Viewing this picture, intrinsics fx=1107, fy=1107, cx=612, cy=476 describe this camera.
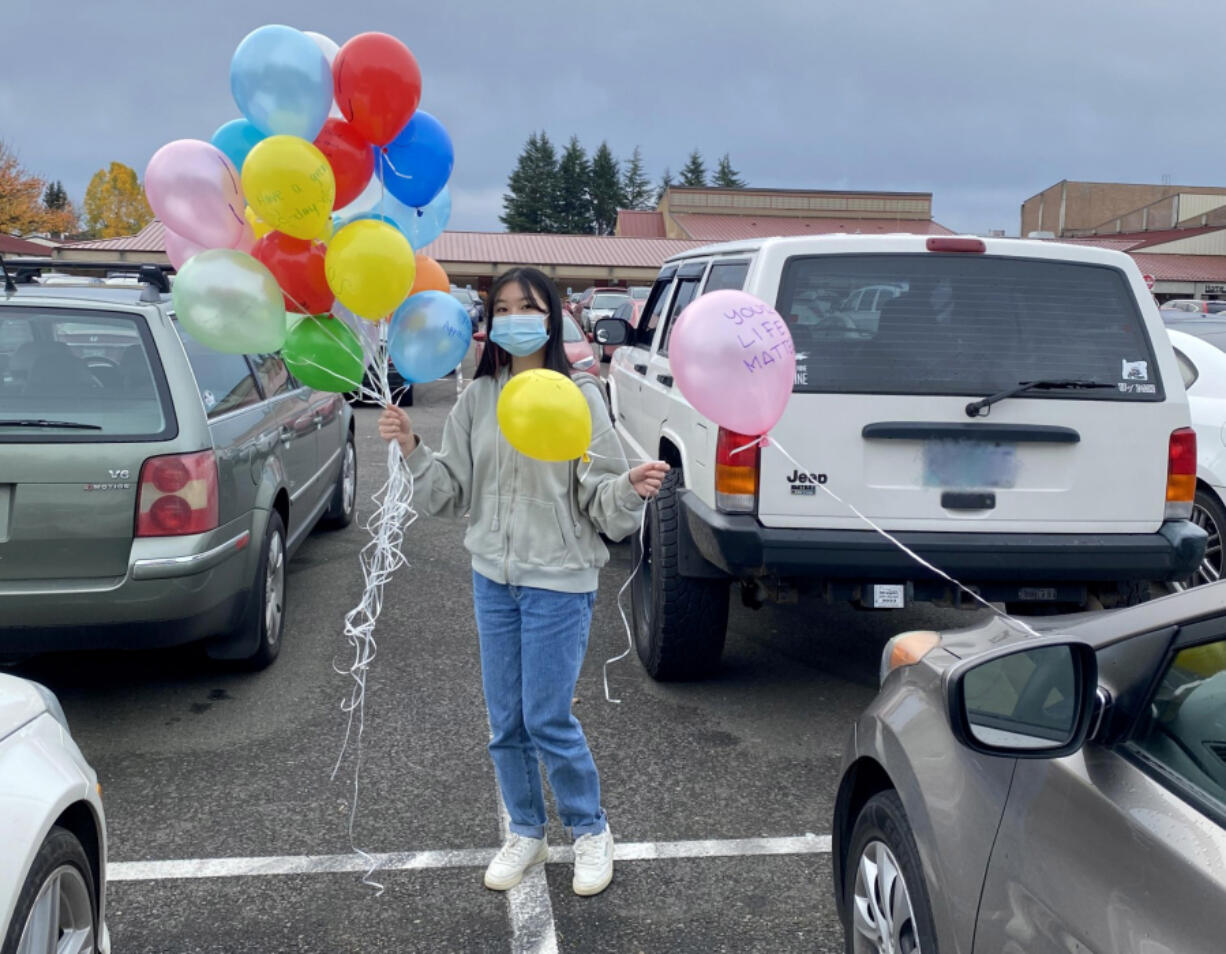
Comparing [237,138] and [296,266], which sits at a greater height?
[237,138]

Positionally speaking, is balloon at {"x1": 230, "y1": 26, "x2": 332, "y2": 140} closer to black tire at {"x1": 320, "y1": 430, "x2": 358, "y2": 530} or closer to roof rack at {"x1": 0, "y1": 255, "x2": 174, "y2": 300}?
roof rack at {"x1": 0, "y1": 255, "x2": 174, "y2": 300}

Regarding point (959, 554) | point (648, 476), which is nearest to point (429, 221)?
point (648, 476)

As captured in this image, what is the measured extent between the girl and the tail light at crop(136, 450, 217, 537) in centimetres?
149

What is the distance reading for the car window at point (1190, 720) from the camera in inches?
69.1

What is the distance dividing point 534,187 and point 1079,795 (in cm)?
8932

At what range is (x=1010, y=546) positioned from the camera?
163 inches

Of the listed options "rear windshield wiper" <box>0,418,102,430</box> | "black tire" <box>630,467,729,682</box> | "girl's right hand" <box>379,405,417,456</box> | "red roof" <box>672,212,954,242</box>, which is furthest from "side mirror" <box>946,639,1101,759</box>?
"red roof" <box>672,212,954,242</box>

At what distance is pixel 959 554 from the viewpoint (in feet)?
13.6

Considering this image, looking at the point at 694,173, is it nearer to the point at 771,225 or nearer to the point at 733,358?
the point at 771,225

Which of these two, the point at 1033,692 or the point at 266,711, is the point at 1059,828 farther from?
the point at 266,711

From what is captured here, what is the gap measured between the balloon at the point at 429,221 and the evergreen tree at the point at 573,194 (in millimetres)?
87703

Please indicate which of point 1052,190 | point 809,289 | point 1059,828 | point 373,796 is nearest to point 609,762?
point 373,796

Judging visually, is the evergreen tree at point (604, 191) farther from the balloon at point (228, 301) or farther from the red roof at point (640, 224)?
the balloon at point (228, 301)

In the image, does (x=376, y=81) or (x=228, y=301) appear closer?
(x=228, y=301)
